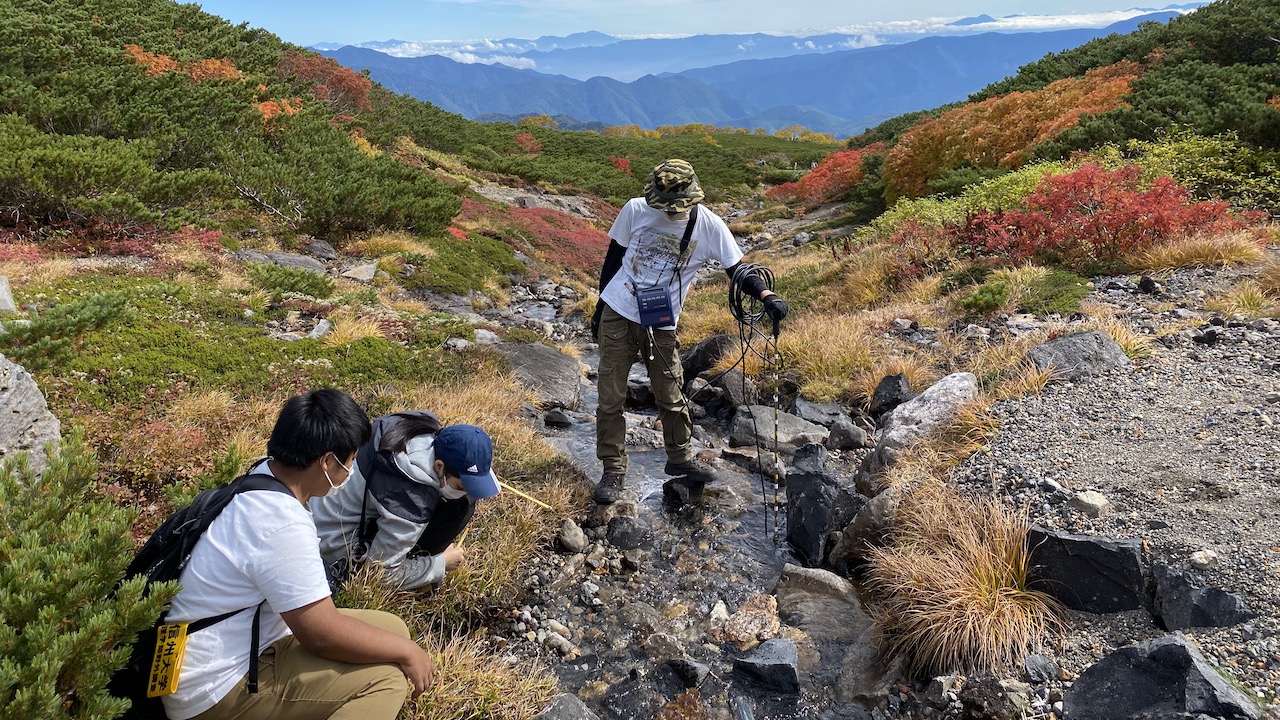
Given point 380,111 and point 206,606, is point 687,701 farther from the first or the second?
point 380,111

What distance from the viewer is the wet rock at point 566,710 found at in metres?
3.54

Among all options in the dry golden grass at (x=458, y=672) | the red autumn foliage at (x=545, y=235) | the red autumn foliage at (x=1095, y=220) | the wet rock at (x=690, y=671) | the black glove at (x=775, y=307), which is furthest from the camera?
the red autumn foliage at (x=545, y=235)

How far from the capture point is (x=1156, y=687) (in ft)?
10.0

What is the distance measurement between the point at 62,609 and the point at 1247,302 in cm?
929

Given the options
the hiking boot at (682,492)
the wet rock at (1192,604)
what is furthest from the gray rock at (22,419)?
the wet rock at (1192,604)

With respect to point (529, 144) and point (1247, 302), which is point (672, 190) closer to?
point (1247, 302)

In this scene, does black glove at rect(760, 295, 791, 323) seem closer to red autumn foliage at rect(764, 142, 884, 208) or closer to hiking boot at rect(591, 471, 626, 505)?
hiking boot at rect(591, 471, 626, 505)

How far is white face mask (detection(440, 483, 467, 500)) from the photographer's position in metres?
3.76

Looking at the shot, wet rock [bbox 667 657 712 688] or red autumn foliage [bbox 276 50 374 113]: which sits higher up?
red autumn foliage [bbox 276 50 374 113]

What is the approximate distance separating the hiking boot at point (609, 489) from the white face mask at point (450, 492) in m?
2.07

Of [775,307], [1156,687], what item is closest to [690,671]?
[1156,687]

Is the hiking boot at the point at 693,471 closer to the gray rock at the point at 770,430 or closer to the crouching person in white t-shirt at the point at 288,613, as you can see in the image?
the gray rock at the point at 770,430

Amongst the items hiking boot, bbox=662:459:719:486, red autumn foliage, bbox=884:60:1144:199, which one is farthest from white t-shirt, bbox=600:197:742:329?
red autumn foliage, bbox=884:60:1144:199

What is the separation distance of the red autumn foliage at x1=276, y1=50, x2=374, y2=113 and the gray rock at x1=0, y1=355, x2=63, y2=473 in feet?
92.9
